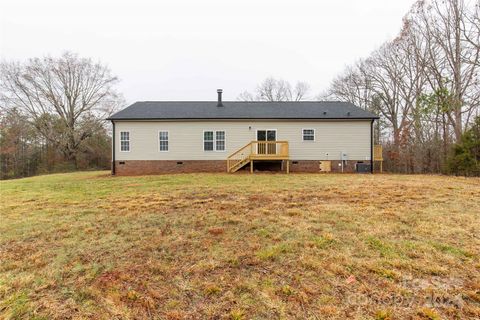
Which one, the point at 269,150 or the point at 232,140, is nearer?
the point at 269,150

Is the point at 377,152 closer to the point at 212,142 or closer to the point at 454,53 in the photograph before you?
the point at 454,53

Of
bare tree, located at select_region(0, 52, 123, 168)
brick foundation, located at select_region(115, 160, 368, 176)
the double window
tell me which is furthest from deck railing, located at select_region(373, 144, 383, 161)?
bare tree, located at select_region(0, 52, 123, 168)

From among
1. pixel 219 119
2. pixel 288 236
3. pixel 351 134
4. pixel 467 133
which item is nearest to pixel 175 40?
pixel 219 119

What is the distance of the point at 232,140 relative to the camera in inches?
617

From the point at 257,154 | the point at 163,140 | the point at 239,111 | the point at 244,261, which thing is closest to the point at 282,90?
the point at 239,111

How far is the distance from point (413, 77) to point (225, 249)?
24.3 m

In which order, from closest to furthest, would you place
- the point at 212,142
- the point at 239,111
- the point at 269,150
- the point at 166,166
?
the point at 269,150
the point at 166,166
the point at 212,142
the point at 239,111

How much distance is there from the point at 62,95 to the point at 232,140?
20268 mm

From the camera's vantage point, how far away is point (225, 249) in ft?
12.1

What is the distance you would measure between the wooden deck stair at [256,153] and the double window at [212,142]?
1043 millimetres

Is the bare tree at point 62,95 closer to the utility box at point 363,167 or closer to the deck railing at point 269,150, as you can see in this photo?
the deck railing at point 269,150

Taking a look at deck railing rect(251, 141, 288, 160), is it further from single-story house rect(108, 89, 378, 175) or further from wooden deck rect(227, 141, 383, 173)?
single-story house rect(108, 89, 378, 175)

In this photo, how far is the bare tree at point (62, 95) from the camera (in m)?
23.1

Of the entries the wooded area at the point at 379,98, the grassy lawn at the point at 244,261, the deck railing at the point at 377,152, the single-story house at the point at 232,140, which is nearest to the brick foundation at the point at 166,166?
the single-story house at the point at 232,140
